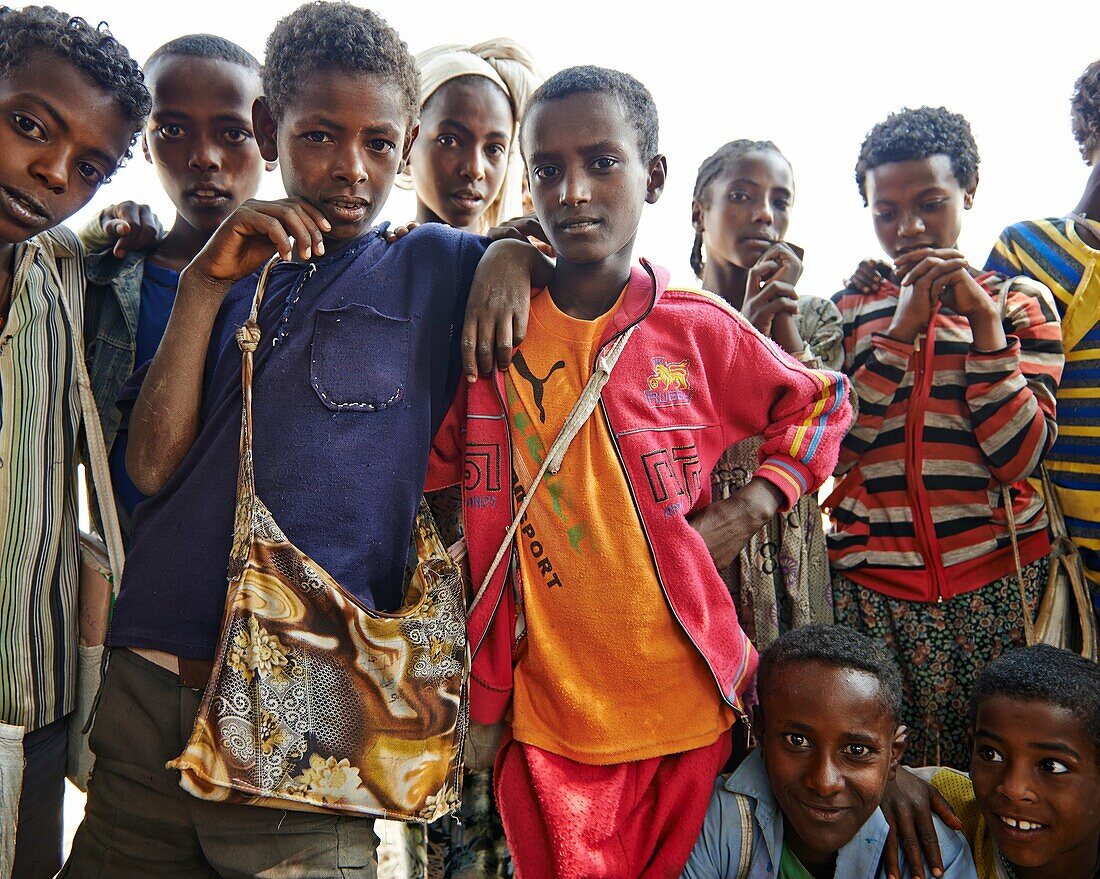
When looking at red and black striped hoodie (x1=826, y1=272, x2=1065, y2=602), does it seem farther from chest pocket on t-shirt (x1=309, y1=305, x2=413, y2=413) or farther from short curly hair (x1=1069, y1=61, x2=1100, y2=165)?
chest pocket on t-shirt (x1=309, y1=305, x2=413, y2=413)

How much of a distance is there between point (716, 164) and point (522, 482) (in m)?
1.34

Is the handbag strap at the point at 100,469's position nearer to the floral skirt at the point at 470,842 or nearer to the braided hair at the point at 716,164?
the floral skirt at the point at 470,842

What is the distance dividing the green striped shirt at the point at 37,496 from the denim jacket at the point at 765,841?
1.37 m

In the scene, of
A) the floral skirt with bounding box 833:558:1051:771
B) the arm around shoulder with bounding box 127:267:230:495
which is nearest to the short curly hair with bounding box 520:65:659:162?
the arm around shoulder with bounding box 127:267:230:495

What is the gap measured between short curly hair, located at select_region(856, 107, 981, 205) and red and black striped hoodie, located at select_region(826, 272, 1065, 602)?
13.7 inches

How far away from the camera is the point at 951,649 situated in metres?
2.26

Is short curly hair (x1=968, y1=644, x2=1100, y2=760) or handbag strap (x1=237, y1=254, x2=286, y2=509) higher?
handbag strap (x1=237, y1=254, x2=286, y2=509)

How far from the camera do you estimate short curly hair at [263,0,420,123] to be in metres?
1.64

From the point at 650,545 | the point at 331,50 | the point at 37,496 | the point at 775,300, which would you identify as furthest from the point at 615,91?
the point at 37,496

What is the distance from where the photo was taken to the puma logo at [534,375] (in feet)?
5.79

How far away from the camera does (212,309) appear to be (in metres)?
1.58

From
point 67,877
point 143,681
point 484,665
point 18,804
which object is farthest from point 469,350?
point 18,804

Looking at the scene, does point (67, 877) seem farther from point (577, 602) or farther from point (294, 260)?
point (294, 260)

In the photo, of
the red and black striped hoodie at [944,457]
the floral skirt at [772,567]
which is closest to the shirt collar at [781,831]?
the floral skirt at [772,567]
